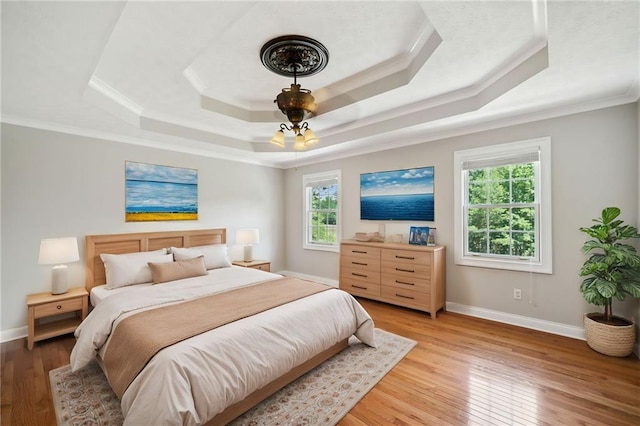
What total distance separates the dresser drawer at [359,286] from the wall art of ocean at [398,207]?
104cm

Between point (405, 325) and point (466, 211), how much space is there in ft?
5.54

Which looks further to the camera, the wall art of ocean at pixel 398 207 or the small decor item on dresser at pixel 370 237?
the small decor item on dresser at pixel 370 237

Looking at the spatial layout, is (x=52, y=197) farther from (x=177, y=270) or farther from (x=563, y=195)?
(x=563, y=195)

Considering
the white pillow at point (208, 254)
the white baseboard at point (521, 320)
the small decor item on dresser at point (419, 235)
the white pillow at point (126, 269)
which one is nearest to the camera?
the white baseboard at point (521, 320)

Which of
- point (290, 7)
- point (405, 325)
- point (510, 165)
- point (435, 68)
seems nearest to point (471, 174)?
point (510, 165)

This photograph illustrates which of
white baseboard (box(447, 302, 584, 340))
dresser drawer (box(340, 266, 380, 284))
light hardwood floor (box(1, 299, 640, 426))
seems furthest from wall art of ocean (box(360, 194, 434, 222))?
light hardwood floor (box(1, 299, 640, 426))

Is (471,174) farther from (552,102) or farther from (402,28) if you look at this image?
(402,28)

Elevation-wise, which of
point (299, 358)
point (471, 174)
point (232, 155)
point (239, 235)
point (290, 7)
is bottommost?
point (299, 358)

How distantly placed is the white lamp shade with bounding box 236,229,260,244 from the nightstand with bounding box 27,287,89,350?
204 centimetres

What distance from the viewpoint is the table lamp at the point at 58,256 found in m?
2.94

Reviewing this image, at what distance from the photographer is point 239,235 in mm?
4730

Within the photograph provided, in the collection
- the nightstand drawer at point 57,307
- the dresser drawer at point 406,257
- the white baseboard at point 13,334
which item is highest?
the dresser drawer at point 406,257

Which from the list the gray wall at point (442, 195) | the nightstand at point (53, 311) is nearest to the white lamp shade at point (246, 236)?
the gray wall at point (442, 195)

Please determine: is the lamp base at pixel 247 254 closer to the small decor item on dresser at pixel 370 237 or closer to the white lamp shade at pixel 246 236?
the white lamp shade at pixel 246 236
